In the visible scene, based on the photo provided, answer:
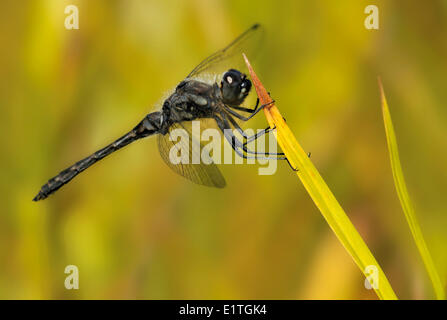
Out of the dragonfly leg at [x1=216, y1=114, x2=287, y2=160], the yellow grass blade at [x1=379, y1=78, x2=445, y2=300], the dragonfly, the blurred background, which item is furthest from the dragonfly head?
the yellow grass blade at [x1=379, y1=78, x2=445, y2=300]

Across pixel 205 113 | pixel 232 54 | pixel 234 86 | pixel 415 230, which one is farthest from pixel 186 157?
pixel 415 230

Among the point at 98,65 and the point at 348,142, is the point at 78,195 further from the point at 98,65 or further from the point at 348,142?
the point at 348,142

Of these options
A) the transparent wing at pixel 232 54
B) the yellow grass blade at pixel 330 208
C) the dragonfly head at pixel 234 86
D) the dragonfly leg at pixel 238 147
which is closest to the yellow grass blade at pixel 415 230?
the yellow grass blade at pixel 330 208

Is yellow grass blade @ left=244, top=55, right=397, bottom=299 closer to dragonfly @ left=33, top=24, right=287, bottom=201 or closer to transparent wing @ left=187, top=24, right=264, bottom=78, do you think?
dragonfly @ left=33, top=24, right=287, bottom=201

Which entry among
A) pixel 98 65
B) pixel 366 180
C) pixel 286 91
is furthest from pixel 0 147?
pixel 366 180

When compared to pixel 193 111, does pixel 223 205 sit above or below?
below
